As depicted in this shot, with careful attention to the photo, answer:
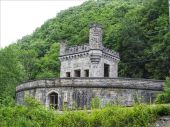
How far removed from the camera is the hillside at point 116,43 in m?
51.6

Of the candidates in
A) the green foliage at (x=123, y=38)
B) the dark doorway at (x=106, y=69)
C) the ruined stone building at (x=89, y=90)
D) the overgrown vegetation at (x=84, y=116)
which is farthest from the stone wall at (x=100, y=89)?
the green foliage at (x=123, y=38)

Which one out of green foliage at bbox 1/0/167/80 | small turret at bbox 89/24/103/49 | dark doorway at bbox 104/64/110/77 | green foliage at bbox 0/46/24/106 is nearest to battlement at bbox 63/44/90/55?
small turret at bbox 89/24/103/49

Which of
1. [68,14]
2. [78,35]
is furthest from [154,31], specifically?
[68,14]

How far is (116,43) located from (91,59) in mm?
13664

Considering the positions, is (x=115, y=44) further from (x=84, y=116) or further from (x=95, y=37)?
(x=84, y=116)

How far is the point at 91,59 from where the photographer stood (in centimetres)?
4531

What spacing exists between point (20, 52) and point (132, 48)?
714 inches

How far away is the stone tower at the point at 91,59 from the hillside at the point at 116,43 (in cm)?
580

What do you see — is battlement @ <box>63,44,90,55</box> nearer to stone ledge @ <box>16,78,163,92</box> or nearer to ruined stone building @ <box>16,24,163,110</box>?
ruined stone building @ <box>16,24,163,110</box>

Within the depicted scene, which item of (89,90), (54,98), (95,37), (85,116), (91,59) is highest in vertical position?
(95,37)

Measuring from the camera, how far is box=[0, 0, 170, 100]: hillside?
5159cm

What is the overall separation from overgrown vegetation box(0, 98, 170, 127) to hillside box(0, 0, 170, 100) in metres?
24.3

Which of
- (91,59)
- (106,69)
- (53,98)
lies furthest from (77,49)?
(53,98)

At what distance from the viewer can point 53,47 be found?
71.2m
